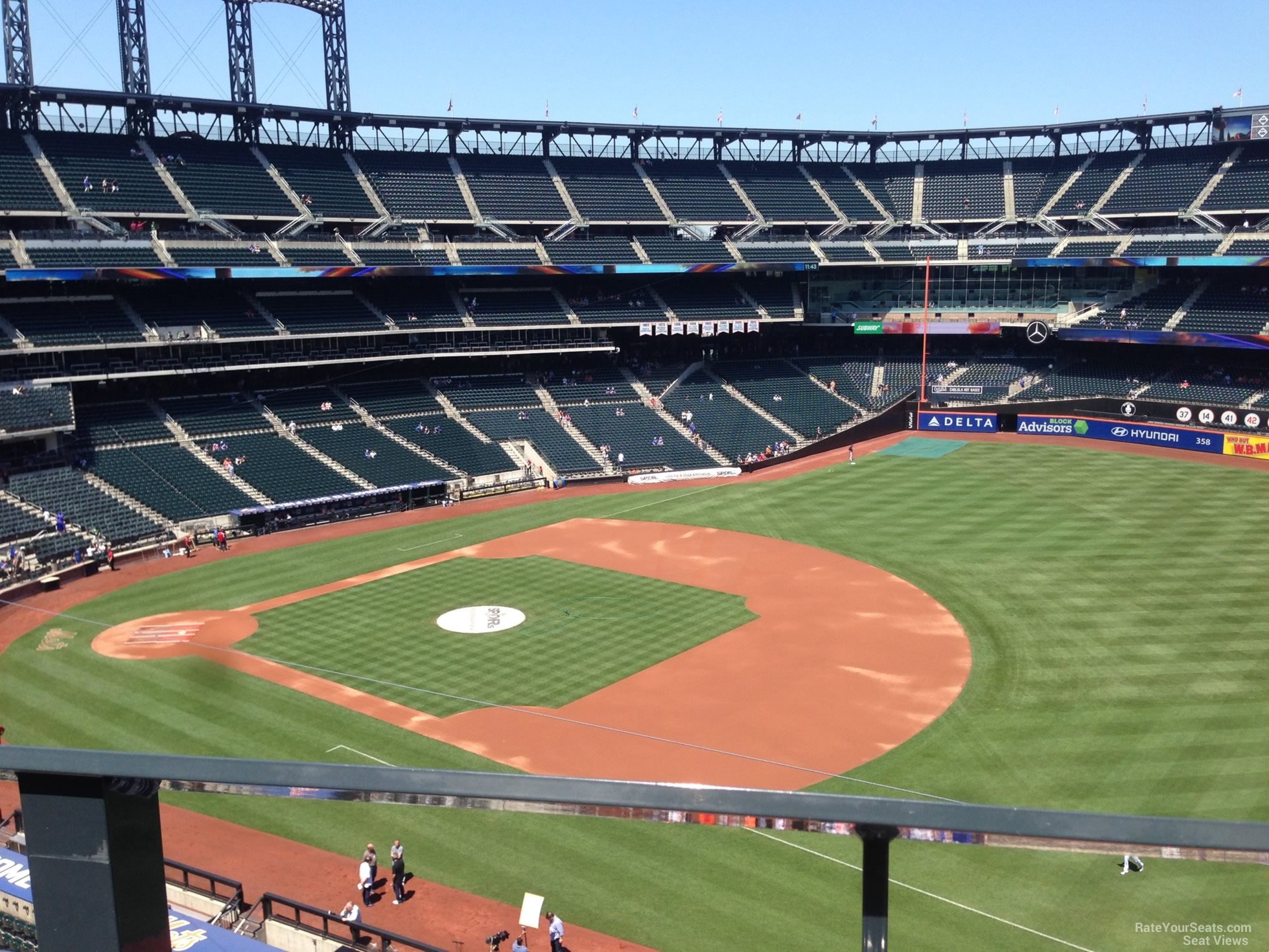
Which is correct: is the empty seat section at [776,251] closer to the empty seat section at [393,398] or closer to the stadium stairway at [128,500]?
the empty seat section at [393,398]

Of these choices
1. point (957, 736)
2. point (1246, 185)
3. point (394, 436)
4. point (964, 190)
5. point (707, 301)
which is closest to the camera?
point (957, 736)

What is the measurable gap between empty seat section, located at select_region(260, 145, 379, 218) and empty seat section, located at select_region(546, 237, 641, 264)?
14.0m

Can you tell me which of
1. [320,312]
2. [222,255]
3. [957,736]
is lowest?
[957,736]

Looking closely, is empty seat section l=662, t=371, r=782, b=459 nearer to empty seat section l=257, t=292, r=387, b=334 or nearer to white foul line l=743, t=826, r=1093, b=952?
empty seat section l=257, t=292, r=387, b=334

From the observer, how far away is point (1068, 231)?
285ft

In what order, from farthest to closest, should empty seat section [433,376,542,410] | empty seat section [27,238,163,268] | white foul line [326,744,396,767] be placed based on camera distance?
empty seat section [433,376,542,410] → empty seat section [27,238,163,268] → white foul line [326,744,396,767]

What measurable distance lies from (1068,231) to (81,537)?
78686mm

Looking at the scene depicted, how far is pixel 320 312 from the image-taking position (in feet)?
224

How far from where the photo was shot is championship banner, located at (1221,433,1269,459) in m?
64.0

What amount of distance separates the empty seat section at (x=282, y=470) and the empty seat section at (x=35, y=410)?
804cm

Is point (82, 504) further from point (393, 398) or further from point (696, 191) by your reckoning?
point (696, 191)

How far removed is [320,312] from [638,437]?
2329 cm

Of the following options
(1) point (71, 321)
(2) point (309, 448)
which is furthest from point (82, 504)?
(1) point (71, 321)

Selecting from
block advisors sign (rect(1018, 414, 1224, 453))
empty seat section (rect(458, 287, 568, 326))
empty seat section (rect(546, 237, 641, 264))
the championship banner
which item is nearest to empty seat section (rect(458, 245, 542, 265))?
empty seat section (rect(546, 237, 641, 264))
